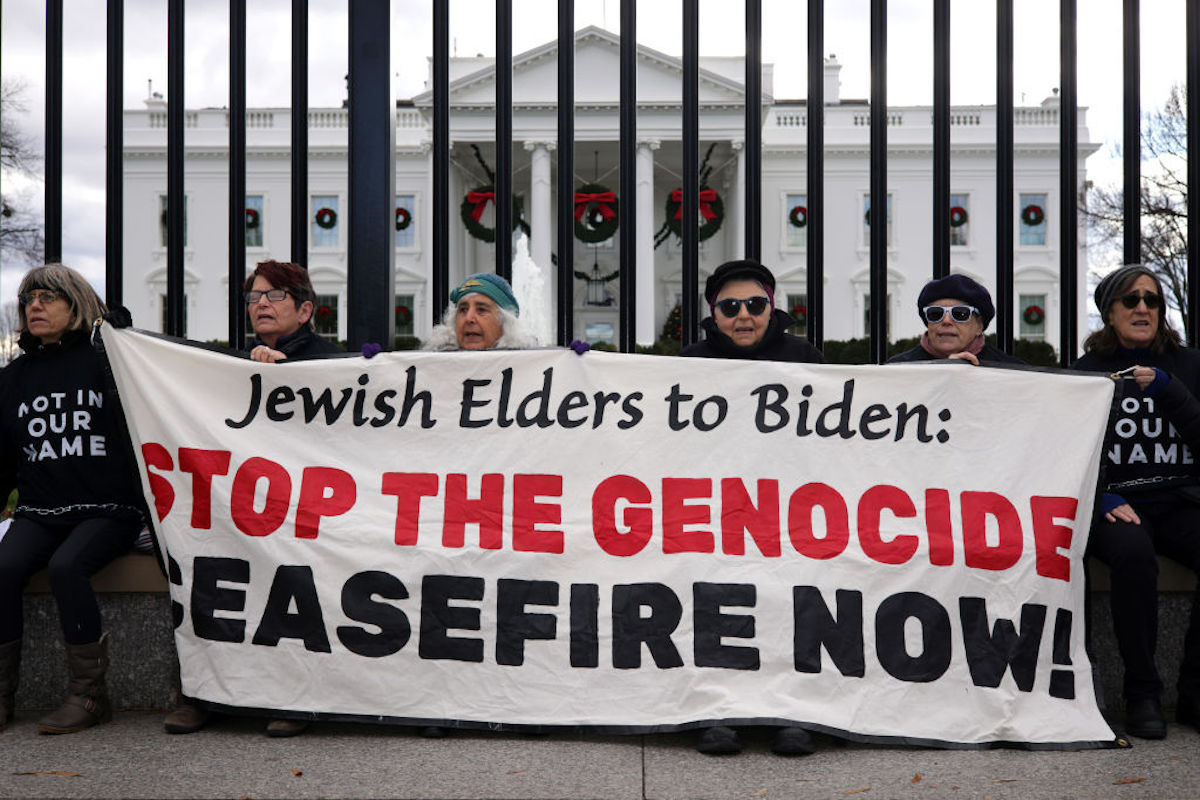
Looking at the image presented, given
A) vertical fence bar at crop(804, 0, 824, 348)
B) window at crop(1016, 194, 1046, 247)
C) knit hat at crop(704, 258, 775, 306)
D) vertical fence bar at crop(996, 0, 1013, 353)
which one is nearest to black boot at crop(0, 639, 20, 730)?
knit hat at crop(704, 258, 775, 306)

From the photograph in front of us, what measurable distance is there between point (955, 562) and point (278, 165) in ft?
133

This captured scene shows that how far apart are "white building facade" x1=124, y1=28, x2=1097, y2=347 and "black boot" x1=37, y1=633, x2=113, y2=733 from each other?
1337 inches

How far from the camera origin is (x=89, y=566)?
346cm

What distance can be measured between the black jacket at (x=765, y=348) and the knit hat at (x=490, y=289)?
704 mm

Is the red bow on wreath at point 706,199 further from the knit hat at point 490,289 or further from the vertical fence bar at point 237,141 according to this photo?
the vertical fence bar at point 237,141

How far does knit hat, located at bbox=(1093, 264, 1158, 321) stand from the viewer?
3.70m

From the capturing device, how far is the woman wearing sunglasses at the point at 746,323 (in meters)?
3.74

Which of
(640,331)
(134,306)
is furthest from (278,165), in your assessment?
(640,331)

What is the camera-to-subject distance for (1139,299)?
3682mm

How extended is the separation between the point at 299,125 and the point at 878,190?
2248 millimetres

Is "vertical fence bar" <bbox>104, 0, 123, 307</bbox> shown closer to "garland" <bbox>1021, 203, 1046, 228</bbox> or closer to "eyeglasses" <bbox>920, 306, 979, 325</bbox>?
"eyeglasses" <bbox>920, 306, 979, 325</bbox>

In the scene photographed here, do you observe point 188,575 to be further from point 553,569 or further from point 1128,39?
point 1128,39

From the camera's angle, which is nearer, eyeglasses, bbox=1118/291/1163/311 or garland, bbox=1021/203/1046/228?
eyeglasses, bbox=1118/291/1163/311

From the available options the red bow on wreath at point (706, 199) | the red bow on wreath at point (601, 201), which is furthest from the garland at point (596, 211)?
the red bow on wreath at point (706, 199)
